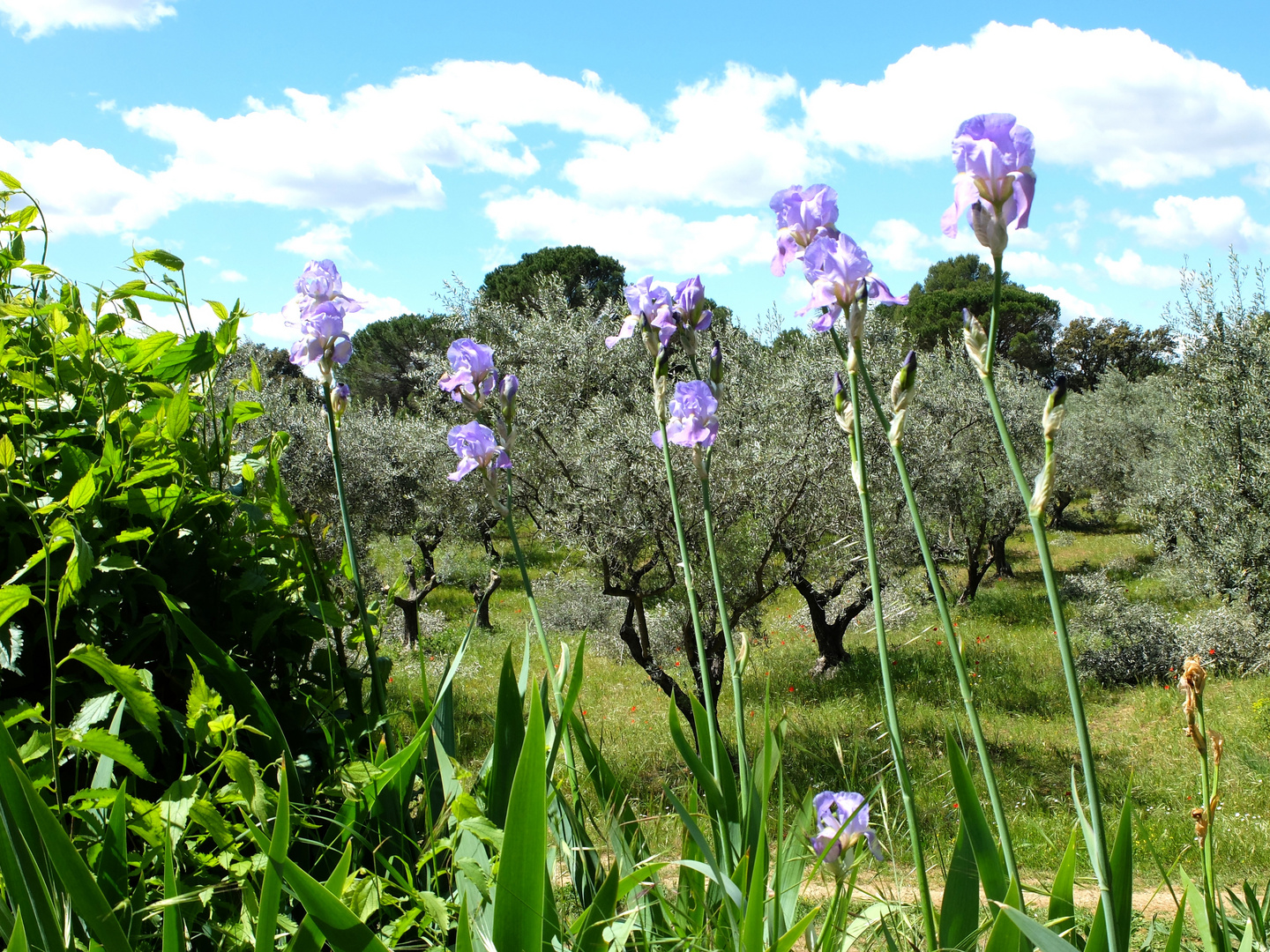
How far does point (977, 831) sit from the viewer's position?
1268mm

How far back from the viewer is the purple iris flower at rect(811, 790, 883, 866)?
147cm

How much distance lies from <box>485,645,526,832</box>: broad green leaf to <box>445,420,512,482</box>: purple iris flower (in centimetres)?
41

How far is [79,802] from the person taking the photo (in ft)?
4.30

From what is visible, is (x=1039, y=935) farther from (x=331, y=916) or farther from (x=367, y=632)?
(x=367, y=632)

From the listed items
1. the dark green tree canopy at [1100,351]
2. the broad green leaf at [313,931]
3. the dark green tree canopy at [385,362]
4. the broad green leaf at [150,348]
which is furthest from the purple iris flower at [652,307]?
the dark green tree canopy at [1100,351]

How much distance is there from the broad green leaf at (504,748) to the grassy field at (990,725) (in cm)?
325

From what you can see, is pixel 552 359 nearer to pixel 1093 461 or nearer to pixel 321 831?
pixel 321 831

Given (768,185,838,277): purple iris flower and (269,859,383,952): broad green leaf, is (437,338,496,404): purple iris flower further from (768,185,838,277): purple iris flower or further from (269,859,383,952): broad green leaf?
(269,859,383,952): broad green leaf

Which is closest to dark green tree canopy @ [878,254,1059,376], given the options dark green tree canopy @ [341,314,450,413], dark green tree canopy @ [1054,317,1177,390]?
dark green tree canopy @ [1054,317,1177,390]

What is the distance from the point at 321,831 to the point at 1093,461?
22.6m

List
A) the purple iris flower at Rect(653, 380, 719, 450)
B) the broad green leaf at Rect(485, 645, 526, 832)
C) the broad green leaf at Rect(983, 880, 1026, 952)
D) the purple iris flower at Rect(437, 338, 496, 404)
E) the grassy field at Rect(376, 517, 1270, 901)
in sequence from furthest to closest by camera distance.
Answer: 1. the grassy field at Rect(376, 517, 1270, 901)
2. the purple iris flower at Rect(437, 338, 496, 404)
3. the purple iris flower at Rect(653, 380, 719, 450)
4. the broad green leaf at Rect(485, 645, 526, 832)
5. the broad green leaf at Rect(983, 880, 1026, 952)

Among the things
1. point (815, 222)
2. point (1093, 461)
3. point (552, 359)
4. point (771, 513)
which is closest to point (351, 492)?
point (552, 359)

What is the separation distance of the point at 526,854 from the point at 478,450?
91cm

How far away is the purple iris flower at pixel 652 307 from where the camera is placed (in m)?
1.74
